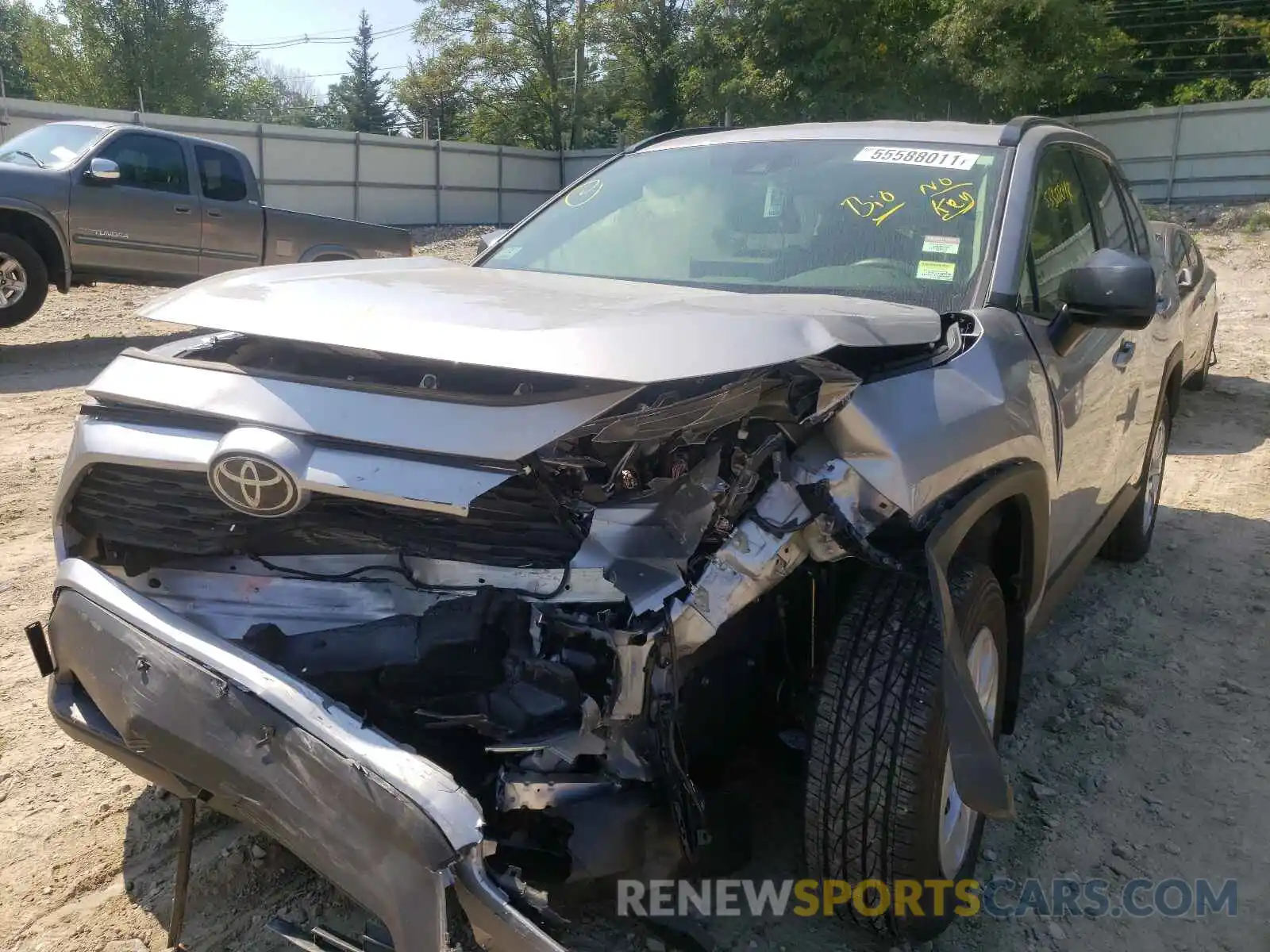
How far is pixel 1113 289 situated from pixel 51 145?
1034cm

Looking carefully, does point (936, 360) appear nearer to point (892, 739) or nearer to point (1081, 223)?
point (892, 739)

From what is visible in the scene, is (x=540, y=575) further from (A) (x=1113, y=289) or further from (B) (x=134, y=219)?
(B) (x=134, y=219)

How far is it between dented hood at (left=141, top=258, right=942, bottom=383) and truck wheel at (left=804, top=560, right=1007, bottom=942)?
0.59 meters

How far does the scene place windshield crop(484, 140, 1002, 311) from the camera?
→ 2.94 meters

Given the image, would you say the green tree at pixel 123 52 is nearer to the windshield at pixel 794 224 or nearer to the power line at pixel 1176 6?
the power line at pixel 1176 6

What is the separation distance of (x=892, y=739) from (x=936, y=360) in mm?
859

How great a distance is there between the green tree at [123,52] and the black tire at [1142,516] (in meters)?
45.4

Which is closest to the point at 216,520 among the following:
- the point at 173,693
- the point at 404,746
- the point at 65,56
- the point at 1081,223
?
the point at 173,693

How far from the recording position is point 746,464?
6.66 feet

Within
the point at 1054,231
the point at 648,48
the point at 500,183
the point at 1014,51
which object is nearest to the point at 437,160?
the point at 500,183

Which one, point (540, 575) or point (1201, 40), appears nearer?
point (540, 575)

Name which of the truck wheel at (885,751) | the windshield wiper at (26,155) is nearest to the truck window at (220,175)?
the windshield wiper at (26,155)

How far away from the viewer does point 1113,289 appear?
2.58 m

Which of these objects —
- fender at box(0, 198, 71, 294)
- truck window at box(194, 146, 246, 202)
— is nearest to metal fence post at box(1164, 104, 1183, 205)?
truck window at box(194, 146, 246, 202)
